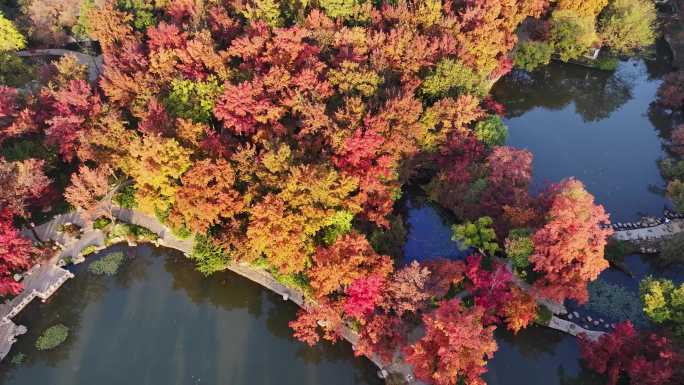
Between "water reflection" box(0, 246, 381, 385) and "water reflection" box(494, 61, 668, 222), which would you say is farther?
"water reflection" box(494, 61, 668, 222)

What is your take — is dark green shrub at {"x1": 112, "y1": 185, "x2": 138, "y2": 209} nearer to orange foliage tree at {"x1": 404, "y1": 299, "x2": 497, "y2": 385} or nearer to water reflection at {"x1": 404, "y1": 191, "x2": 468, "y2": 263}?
water reflection at {"x1": 404, "y1": 191, "x2": 468, "y2": 263}

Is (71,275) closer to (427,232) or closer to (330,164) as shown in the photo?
(330,164)

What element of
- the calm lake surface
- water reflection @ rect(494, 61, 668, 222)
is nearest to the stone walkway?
the calm lake surface

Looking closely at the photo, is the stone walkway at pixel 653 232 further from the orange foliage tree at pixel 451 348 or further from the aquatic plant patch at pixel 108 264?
the aquatic plant patch at pixel 108 264

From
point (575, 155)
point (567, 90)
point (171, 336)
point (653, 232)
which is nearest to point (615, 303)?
point (653, 232)

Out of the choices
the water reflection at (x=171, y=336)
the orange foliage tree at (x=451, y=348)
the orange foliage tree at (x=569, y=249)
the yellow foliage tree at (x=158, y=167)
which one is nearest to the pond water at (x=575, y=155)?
the orange foliage tree at (x=569, y=249)

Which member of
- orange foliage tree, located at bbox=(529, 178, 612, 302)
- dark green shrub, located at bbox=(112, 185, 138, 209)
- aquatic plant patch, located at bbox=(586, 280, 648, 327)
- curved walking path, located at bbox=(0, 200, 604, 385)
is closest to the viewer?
orange foliage tree, located at bbox=(529, 178, 612, 302)

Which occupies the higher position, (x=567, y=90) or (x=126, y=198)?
(x=567, y=90)
